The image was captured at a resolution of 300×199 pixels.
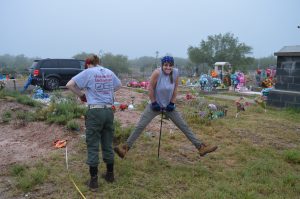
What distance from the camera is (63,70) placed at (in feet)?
54.7

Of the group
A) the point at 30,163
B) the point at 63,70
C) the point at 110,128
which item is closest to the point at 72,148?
the point at 30,163

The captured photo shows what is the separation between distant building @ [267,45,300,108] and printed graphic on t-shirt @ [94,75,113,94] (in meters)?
8.77

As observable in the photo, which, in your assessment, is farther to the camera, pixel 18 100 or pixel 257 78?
pixel 257 78

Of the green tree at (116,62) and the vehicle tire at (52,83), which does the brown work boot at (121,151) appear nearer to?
the vehicle tire at (52,83)

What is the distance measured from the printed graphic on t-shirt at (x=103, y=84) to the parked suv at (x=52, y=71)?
1226 cm

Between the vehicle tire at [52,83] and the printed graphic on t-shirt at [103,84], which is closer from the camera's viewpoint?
the printed graphic on t-shirt at [103,84]

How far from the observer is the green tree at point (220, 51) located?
51.9 metres

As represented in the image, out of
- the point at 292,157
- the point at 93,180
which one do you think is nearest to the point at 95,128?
the point at 93,180

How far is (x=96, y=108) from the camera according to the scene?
14.2 feet

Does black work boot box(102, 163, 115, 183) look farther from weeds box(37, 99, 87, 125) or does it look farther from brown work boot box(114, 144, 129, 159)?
weeds box(37, 99, 87, 125)

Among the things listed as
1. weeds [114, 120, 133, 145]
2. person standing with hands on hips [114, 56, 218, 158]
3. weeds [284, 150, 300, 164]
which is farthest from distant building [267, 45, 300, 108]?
person standing with hands on hips [114, 56, 218, 158]

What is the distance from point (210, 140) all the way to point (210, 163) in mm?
1471

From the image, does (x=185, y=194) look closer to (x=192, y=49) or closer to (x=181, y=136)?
(x=181, y=136)

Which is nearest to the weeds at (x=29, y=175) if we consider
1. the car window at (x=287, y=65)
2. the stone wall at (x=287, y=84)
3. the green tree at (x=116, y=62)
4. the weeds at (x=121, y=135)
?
the weeds at (x=121, y=135)
